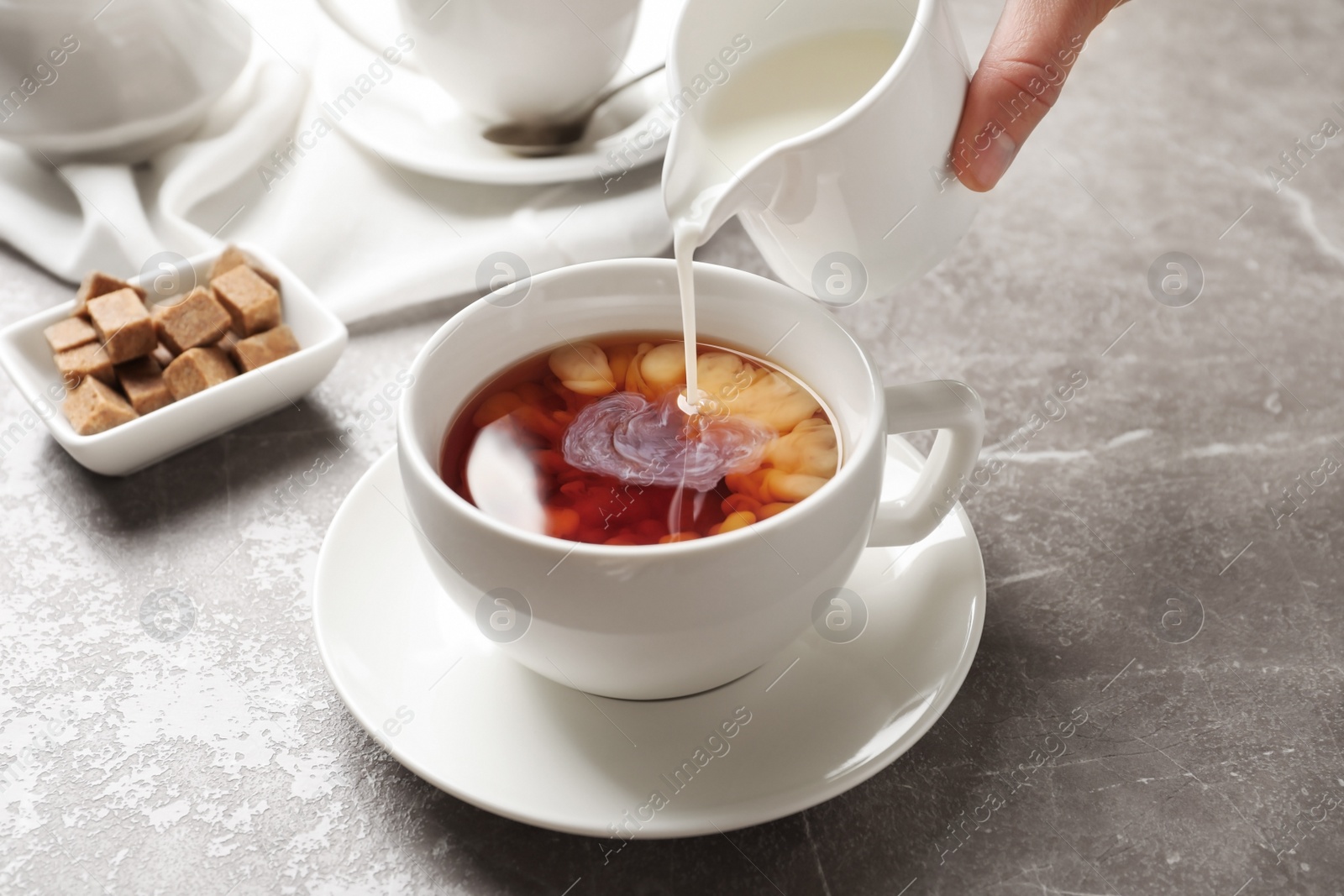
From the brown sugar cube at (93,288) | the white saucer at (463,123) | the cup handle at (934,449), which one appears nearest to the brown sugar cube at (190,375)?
the brown sugar cube at (93,288)

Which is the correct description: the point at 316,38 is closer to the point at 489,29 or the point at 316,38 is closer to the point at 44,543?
the point at 489,29

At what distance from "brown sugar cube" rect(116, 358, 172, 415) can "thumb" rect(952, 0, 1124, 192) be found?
2.66 feet

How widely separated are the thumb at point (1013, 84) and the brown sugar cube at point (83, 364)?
0.86 meters

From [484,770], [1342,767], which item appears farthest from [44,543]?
[1342,767]

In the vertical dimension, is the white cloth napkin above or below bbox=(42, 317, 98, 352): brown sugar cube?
below

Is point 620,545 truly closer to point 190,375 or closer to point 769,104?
point 769,104

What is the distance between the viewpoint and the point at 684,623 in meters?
0.73

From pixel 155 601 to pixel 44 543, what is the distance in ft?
0.50

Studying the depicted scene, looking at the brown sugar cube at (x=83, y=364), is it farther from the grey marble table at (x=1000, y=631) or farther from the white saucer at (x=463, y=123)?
the white saucer at (x=463, y=123)

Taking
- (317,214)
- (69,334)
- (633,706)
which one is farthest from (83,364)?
(633,706)

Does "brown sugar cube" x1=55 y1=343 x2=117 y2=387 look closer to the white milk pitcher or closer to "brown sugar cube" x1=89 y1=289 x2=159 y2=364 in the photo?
"brown sugar cube" x1=89 y1=289 x2=159 y2=364

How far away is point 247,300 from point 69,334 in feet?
0.60

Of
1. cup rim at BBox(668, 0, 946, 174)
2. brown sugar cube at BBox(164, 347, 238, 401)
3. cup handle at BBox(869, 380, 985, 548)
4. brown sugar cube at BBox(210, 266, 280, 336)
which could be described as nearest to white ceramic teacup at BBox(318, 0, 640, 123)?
brown sugar cube at BBox(210, 266, 280, 336)

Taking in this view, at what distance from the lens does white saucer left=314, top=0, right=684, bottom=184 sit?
1.45 m
